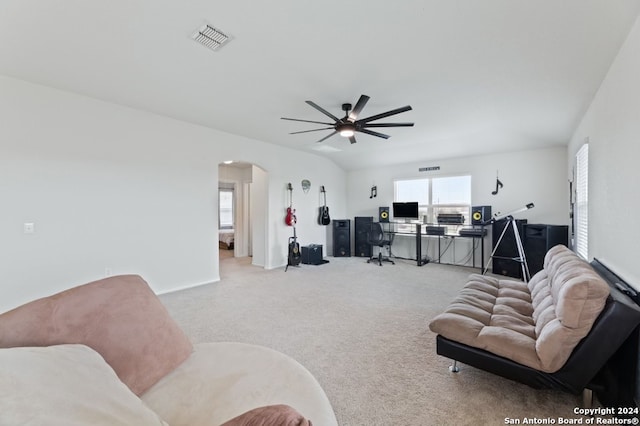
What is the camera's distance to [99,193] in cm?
362

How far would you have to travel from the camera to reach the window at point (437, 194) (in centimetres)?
618

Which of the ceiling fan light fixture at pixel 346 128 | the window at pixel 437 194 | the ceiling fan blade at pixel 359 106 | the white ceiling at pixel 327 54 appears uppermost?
the white ceiling at pixel 327 54

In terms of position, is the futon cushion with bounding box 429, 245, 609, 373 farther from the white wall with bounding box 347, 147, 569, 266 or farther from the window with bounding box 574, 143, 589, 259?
the white wall with bounding box 347, 147, 569, 266

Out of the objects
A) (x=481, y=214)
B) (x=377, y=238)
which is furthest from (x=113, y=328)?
(x=481, y=214)

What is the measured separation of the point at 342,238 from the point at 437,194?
2.53 m

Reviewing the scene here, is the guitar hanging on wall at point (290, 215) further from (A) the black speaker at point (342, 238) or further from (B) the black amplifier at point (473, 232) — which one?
(B) the black amplifier at point (473, 232)

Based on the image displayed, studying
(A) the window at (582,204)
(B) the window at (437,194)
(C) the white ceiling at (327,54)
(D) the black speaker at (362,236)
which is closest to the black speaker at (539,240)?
(A) the window at (582,204)

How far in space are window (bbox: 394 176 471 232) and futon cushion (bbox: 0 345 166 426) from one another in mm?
6434

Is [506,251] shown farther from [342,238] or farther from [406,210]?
[342,238]

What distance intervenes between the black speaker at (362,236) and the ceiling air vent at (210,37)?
5405 millimetres

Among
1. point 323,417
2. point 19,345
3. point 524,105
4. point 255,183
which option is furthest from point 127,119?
point 524,105

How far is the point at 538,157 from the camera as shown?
529 cm

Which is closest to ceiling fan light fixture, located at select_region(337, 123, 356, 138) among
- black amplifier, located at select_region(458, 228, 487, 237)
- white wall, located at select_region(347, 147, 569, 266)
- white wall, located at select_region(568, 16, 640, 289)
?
white wall, located at select_region(568, 16, 640, 289)

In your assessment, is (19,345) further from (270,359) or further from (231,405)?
(270,359)
